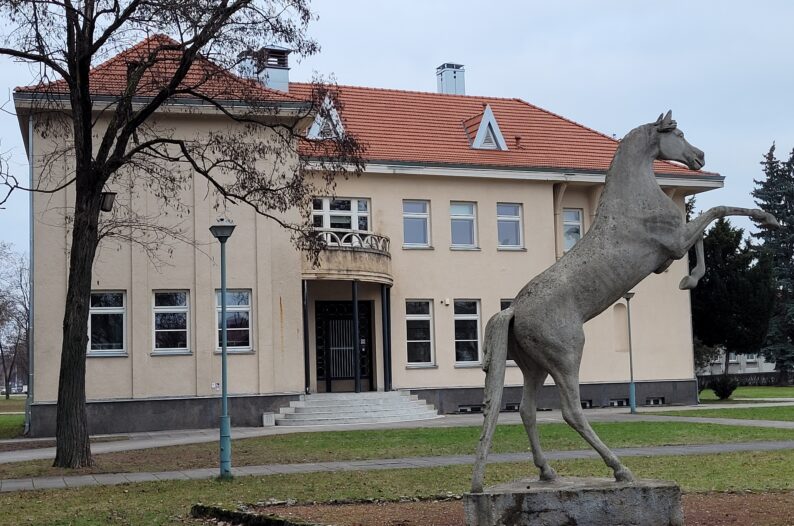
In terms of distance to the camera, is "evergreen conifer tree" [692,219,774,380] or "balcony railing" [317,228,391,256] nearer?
"balcony railing" [317,228,391,256]

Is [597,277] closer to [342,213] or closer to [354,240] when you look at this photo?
[354,240]

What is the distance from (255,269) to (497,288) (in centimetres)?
905

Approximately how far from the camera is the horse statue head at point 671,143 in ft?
32.4

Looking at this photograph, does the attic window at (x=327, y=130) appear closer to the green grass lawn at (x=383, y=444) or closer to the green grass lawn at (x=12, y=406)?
the green grass lawn at (x=383, y=444)

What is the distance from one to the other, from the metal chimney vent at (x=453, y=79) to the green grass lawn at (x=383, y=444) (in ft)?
67.7

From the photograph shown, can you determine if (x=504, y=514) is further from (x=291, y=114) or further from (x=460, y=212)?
(x=460, y=212)

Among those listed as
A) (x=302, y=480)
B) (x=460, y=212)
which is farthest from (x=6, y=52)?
(x=460, y=212)

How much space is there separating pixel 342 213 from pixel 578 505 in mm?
24825

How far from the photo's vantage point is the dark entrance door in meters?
32.9

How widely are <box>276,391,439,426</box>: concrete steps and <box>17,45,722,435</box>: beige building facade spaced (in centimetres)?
71

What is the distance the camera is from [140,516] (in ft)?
38.0

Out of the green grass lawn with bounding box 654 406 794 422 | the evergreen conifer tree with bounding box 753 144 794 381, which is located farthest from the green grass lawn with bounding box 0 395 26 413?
the evergreen conifer tree with bounding box 753 144 794 381

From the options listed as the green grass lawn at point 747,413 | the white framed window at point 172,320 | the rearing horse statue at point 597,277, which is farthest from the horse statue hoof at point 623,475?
the white framed window at point 172,320

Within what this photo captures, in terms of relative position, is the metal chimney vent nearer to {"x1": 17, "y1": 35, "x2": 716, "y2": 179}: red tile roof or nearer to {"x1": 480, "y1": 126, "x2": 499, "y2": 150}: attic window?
{"x1": 17, "y1": 35, "x2": 716, "y2": 179}: red tile roof
